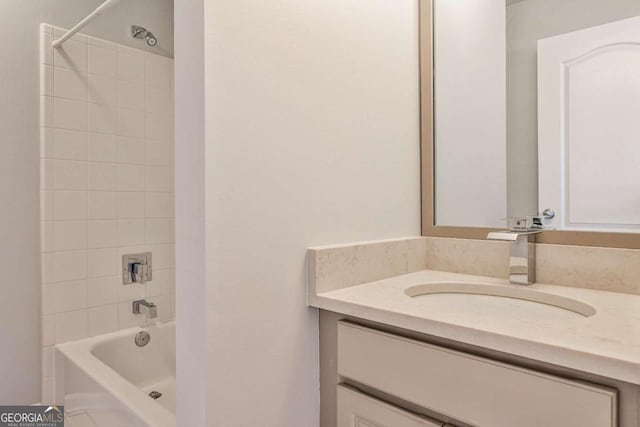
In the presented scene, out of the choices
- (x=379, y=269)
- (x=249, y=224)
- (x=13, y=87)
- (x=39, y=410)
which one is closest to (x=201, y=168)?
(x=249, y=224)

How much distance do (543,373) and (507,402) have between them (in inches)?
3.5

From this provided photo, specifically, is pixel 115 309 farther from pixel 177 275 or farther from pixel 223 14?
pixel 223 14

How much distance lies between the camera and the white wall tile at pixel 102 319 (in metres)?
1.92

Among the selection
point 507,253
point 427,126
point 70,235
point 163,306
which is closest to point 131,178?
point 70,235

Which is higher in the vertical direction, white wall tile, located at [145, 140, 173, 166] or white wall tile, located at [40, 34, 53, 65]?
white wall tile, located at [40, 34, 53, 65]

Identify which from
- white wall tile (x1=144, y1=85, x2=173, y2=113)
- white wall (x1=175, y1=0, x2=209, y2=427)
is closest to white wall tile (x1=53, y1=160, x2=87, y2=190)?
white wall tile (x1=144, y1=85, x2=173, y2=113)

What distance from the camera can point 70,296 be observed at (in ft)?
6.11

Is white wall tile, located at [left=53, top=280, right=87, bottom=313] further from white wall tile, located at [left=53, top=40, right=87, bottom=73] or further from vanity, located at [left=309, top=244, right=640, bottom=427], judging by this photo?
vanity, located at [left=309, top=244, right=640, bottom=427]

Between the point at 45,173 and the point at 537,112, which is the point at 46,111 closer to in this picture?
the point at 45,173

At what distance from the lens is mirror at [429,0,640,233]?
3.50 feet

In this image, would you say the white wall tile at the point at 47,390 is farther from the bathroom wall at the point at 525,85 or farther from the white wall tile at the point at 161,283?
the bathroom wall at the point at 525,85

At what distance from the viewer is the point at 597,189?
3.61ft

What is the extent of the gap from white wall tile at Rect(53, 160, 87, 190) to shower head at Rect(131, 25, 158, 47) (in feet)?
2.37

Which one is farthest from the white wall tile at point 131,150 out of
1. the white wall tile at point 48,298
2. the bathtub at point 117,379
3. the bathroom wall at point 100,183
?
the bathtub at point 117,379
